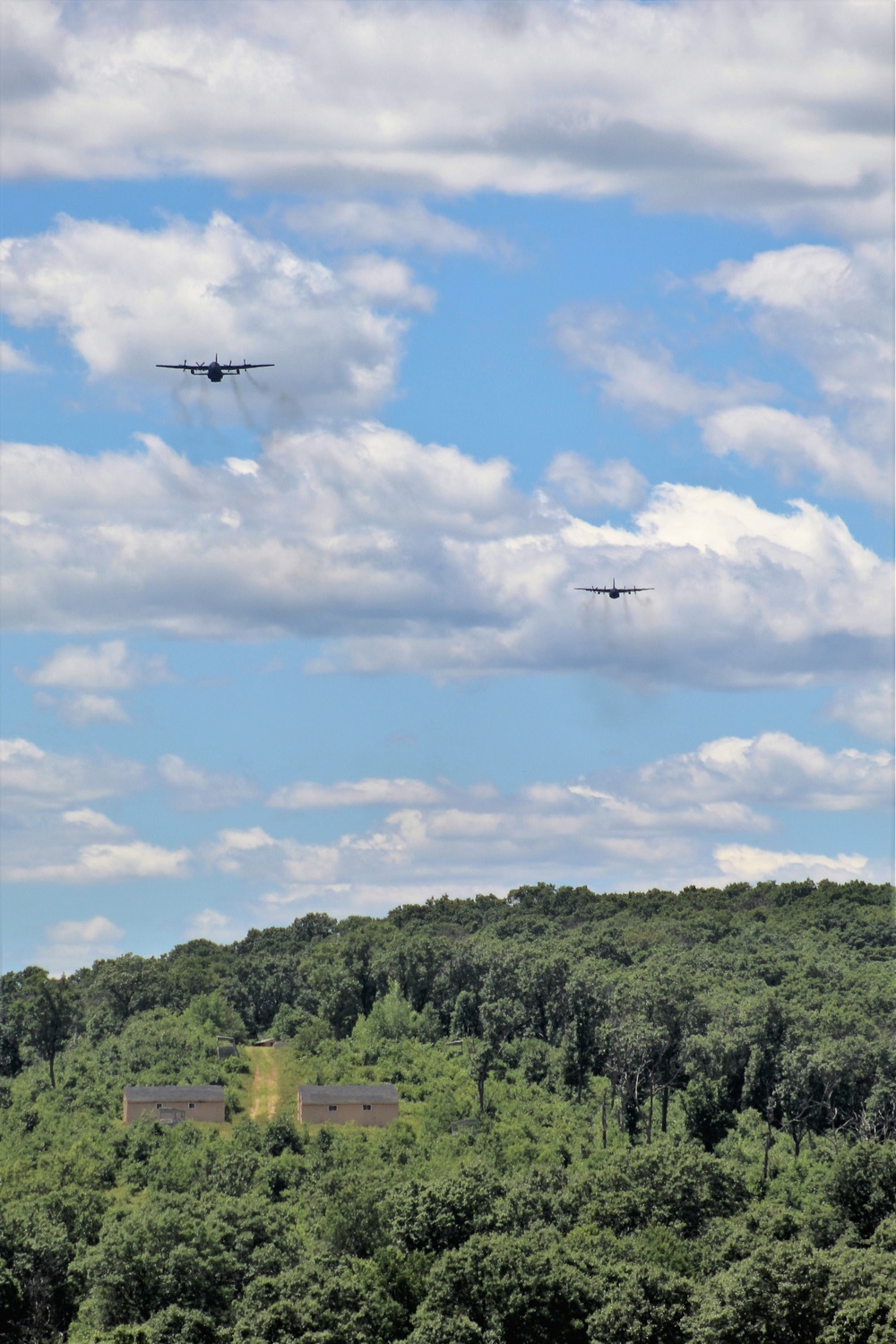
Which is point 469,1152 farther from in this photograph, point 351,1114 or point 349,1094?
point 349,1094

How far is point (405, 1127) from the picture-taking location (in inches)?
5217

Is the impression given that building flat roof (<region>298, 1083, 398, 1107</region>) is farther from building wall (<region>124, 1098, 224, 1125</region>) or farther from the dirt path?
building wall (<region>124, 1098, 224, 1125</region>)

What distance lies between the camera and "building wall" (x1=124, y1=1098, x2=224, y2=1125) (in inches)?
5468

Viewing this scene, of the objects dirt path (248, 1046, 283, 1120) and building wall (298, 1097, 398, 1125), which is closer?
building wall (298, 1097, 398, 1125)

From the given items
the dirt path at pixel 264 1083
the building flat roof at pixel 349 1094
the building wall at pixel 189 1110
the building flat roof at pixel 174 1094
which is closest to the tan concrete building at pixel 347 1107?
the building flat roof at pixel 349 1094

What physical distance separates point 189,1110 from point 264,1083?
12.9 m

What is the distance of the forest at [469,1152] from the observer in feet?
266

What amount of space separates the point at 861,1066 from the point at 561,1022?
29.1m

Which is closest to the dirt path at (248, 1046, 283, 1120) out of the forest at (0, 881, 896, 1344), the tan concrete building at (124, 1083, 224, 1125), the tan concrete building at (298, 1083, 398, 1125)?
the forest at (0, 881, 896, 1344)

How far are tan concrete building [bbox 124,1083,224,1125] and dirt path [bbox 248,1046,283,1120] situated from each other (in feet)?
11.0

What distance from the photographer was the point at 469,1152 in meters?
123

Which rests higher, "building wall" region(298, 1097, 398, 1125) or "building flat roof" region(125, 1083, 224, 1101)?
"building flat roof" region(125, 1083, 224, 1101)

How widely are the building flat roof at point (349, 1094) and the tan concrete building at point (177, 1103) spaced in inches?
253

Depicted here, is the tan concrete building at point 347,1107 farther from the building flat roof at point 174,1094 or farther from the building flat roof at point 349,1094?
the building flat roof at point 174,1094
